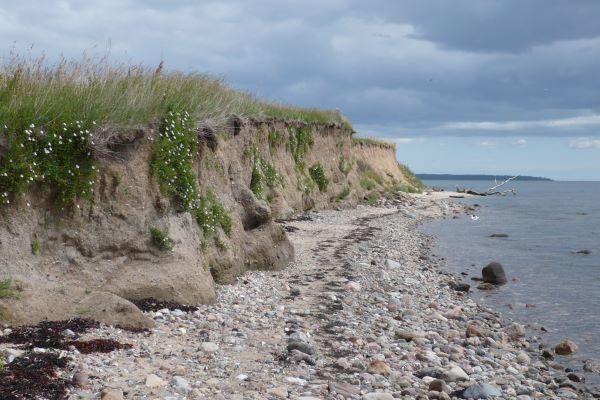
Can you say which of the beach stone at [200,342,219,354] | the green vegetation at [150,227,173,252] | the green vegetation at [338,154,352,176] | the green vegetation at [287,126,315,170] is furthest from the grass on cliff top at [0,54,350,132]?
the green vegetation at [338,154,352,176]

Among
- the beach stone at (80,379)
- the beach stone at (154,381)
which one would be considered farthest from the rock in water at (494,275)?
the beach stone at (80,379)

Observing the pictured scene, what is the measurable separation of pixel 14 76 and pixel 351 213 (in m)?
23.2

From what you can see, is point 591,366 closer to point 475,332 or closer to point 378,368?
point 475,332

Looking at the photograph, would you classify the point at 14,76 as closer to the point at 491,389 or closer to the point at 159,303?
the point at 159,303

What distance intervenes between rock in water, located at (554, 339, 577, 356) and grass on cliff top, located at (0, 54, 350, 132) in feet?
23.9

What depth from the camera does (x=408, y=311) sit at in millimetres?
11484

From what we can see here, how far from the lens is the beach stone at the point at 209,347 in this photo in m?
7.78

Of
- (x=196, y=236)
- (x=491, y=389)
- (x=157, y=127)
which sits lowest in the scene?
(x=491, y=389)

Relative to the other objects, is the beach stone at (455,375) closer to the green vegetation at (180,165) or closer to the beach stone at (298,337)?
the beach stone at (298,337)

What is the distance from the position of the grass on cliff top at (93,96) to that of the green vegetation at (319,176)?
18.7 meters

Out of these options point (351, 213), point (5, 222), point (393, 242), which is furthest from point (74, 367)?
point (351, 213)

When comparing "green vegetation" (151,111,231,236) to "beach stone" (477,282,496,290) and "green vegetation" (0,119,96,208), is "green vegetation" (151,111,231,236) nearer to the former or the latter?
"green vegetation" (0,119,96,208)

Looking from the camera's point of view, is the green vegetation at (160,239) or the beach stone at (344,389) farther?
the green vegetation at (160,239)

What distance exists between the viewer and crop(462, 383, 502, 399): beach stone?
7.32 meters
